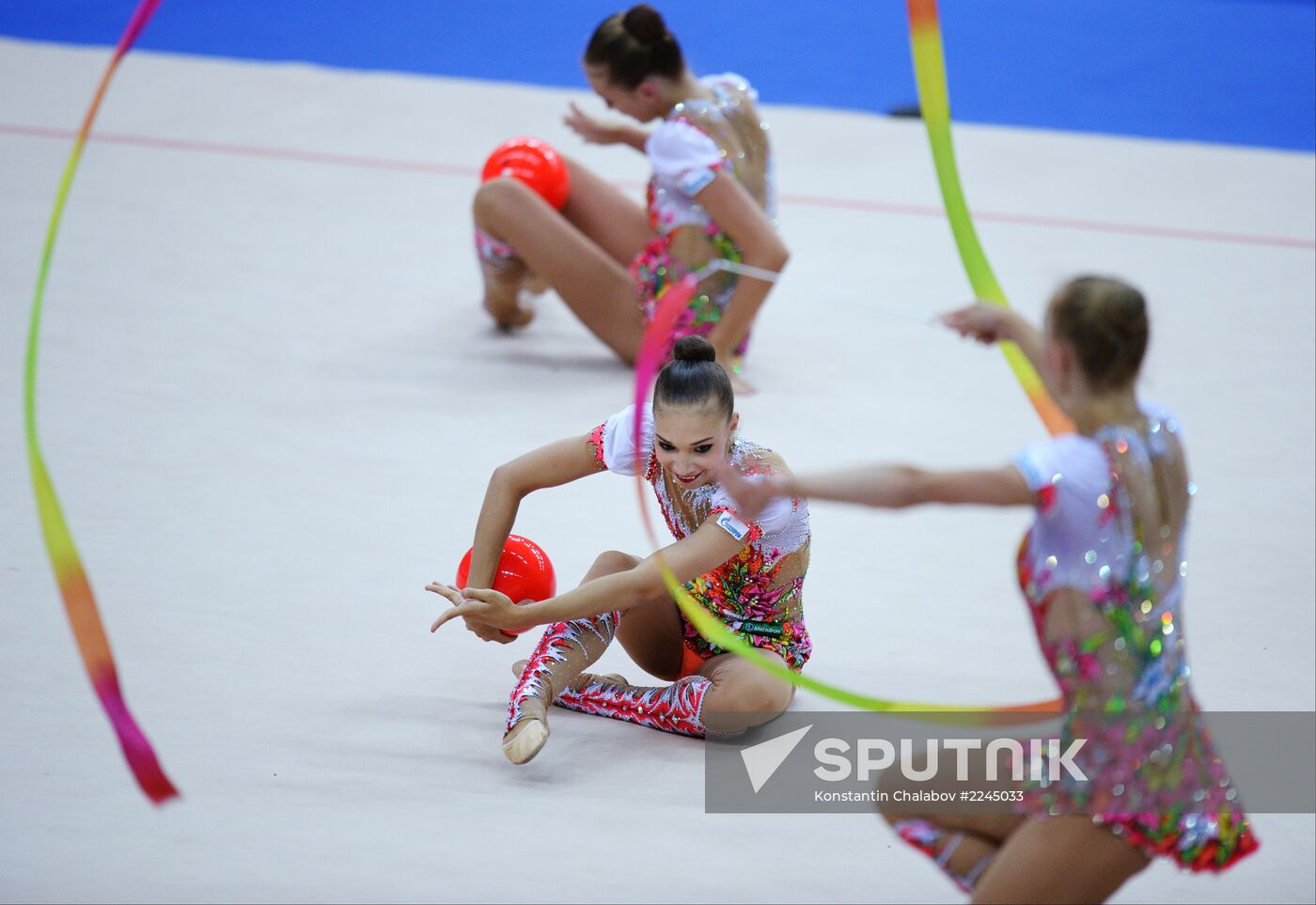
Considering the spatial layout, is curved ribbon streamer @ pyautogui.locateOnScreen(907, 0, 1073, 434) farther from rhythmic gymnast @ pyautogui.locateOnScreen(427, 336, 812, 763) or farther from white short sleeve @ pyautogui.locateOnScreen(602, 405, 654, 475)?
white short sleeve @ pyautogui.locateOnScreen(602, 405, 654, 475)

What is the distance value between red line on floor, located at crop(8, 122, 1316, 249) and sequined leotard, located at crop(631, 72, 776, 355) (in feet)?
4.98

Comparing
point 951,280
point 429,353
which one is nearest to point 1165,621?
point 429,353

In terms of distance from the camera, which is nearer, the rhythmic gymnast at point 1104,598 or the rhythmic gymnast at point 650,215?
the rhythmic gymnast at point 1104,598

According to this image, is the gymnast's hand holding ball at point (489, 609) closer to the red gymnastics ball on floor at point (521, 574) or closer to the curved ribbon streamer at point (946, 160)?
the red gymnastics ball on floor at point (521, 574)

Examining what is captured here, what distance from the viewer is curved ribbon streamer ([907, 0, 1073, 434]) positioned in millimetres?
2383

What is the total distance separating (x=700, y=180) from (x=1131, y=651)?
2.17 m

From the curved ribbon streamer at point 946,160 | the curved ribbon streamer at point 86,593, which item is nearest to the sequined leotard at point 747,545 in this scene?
the curved ribbon streamer at point 946,160

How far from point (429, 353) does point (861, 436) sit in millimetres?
1192

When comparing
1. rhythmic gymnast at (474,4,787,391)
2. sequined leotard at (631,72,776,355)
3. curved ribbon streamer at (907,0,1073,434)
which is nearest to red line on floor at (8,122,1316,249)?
rhythmic gymnast at (474,4,787,391)

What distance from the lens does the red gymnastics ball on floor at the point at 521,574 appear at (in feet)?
8.13

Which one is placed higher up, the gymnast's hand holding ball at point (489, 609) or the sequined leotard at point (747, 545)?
the sequined leotard at point (747, 545)

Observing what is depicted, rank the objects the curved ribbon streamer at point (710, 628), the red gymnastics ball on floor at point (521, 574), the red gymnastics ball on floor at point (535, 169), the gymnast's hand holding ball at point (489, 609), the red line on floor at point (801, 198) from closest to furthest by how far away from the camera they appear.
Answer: the curved ribbon streamer at point (710, 628) → the gymnast's hand holding ball at point (489, 609) → the red gymnastics ball on floor at point (521, 574) → the red gymnastics ball on floor at point (535, 169) → the red line on floor at point (801, 198)

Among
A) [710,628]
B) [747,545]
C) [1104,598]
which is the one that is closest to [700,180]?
[747,545]

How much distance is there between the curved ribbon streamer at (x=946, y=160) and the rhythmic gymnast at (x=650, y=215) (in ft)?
3.71
